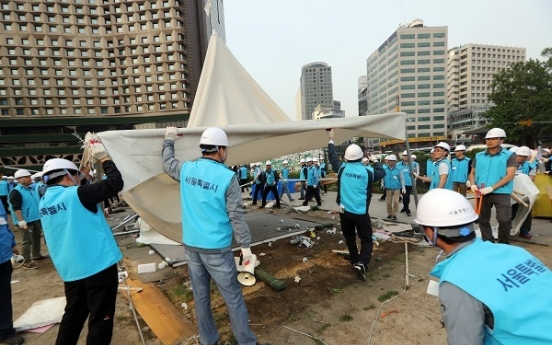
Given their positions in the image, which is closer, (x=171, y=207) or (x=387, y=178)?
(x=171, y=207)

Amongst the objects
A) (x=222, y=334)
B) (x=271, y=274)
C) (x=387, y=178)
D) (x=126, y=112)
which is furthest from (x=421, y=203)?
(x=126, y=112)

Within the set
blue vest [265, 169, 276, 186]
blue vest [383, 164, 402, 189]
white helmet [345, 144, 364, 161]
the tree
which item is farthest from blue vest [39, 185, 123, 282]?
the tree

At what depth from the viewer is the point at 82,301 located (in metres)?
2.39

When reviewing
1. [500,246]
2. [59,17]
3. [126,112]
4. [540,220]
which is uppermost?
[59,17]

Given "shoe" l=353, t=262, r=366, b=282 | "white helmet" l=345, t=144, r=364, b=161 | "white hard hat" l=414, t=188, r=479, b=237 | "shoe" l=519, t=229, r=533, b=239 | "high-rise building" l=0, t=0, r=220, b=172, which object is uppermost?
"high-rise building" l=0, t=0, r=220, b=172

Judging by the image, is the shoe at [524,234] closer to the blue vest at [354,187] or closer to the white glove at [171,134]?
the blue vest at [354,187]

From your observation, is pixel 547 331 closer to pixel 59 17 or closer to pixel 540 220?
pixel 540 220

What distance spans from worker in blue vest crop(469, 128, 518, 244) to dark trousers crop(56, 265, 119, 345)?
17.5 ft

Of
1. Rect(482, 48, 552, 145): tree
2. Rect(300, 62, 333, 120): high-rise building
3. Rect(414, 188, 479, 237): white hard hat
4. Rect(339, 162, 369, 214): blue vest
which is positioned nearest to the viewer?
Rect(414, 188, 479, 237): white hard hat

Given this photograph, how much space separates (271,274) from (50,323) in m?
2.95

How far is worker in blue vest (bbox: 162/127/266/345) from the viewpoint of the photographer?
240 centimetres

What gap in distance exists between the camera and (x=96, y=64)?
48.1 metres

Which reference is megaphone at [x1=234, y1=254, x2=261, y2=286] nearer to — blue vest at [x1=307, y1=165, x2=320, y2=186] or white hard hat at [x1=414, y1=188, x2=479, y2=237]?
white hard hat at [x1=414, y1=188, x2=479, y2=237]

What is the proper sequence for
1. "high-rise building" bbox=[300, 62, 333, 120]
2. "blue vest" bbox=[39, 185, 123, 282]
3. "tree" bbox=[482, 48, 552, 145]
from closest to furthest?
"blue vest" bbox=[39, 185, 123, 282]
"tree" bbox=[482, 48, 552, 145]
"high-rise building" bbox=[300, 62, 333, 120]
